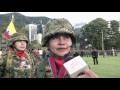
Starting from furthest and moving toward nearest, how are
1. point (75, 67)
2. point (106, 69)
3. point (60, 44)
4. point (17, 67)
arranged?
point (106, 69)
point (17, 67)
point (60, 44)
point (75, 67)

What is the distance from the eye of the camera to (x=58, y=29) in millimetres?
1811

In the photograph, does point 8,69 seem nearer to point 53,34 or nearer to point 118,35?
point 53,34

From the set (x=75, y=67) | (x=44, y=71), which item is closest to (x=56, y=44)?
(x=44, y=71)

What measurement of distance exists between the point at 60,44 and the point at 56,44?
0.02m

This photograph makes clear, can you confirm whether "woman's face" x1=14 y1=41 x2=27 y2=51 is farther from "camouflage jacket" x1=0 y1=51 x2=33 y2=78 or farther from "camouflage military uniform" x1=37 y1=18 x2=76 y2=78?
"camouflage military uniform" x1=37 y1=18 x2=76 y2=78

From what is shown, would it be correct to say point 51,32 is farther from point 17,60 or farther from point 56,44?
point 17,60

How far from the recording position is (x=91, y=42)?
42.2 metres

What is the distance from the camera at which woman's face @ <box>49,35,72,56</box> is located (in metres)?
1.80

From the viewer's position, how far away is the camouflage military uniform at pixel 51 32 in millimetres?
1805

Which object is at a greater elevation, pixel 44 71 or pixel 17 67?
pixel 44 71

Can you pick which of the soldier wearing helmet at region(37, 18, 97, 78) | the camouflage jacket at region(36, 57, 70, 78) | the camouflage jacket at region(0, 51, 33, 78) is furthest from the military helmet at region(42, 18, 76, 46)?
the camouflage jacket at region(0, 51, 33, 78)

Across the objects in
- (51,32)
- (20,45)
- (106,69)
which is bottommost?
(106,69)
